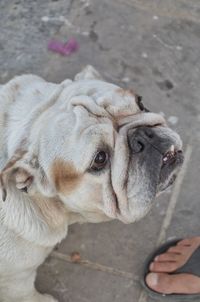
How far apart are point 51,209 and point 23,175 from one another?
313 mm

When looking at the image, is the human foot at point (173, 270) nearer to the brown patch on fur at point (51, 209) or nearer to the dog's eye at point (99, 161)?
the brown patch on fur at point (51, 209)

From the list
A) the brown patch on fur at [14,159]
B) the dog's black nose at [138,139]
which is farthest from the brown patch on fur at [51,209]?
the dog's black nose at [138,139]

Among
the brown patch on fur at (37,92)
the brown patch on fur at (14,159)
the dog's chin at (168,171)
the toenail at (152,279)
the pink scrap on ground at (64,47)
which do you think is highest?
the brown patch on fur at (37,92)

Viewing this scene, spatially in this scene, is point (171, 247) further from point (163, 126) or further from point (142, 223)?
point (163, 126)

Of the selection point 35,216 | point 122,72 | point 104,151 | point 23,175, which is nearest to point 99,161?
point 104,151

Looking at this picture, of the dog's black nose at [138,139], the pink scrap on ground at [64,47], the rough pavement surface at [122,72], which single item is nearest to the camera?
the dog's black nose at [138,139]

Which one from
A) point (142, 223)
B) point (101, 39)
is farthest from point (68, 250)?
point (101, 39)

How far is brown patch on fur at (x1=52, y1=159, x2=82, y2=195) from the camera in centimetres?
248

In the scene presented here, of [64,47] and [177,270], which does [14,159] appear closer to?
[177,270]

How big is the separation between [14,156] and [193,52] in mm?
1980

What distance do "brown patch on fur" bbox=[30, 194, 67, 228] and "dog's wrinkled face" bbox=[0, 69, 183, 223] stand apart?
79mm

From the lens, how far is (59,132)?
2.49 meters

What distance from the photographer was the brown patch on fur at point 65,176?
2479 millimetres

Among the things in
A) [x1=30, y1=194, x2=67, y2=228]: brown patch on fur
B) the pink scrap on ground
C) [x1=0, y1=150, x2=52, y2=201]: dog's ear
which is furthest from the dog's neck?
the pink scrap on ground
